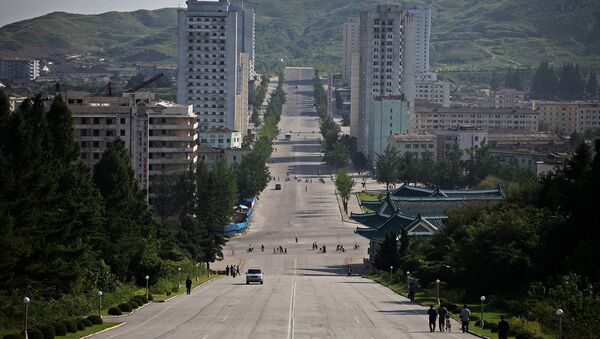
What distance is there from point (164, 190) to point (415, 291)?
2125 inches

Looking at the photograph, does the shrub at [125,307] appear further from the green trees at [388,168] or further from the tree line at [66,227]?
the green trees at [388,168]

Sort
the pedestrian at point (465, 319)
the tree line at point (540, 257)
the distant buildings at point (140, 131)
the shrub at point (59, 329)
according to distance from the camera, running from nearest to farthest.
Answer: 1. the shrub at point (59, 329)
2. the tree line at point (540, 257)
3. the pedestrian at point (465, 319)
4. the distant buildings at point (140, 131)

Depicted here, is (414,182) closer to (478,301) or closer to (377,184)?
(377,184)

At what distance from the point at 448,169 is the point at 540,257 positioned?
363 ft

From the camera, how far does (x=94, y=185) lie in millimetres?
88875

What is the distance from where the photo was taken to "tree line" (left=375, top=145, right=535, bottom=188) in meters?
176

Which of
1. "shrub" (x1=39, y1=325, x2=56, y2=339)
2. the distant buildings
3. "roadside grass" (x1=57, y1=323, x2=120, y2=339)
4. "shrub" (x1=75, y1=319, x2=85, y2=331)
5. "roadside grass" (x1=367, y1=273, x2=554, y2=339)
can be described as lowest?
"roadside grass" (x1=367, y1=273, x2=554, y2=339)

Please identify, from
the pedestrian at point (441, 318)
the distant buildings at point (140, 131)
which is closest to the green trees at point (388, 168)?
the distant buildings at point (140, 131)

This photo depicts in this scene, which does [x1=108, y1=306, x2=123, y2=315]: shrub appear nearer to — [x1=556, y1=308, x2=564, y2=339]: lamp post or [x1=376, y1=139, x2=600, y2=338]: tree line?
[x1=376, y1=139, x2=600, y2=338]: tree line

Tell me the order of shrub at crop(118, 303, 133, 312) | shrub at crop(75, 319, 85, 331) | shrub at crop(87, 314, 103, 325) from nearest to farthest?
shrub at crop(75, 319, 85, 331) → shrub at crop(87, 314, 103, 325) → shrub at crop(118, 303, 133, 312)

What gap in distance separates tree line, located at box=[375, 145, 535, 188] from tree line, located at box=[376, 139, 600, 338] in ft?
268

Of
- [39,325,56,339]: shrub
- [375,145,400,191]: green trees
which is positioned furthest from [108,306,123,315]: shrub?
[375,145,400,191]: green trees

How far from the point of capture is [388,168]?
185 meters

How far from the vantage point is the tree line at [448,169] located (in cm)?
17650
